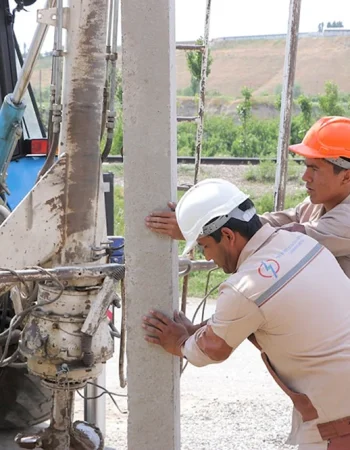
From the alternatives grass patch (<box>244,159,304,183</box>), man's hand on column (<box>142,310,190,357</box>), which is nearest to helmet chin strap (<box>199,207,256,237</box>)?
man's hand on column (<box>142,310,190,357</box>)

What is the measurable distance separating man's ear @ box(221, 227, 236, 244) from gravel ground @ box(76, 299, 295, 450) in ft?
8.55

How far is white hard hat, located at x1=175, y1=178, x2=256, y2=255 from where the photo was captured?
281 cm

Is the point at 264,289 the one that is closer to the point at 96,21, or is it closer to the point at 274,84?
the point at 96,21

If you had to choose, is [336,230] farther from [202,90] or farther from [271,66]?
[271,66]

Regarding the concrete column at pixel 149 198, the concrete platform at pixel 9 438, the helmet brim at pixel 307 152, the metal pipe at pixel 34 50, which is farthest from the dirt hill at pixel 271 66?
the concrete column at pixel 149 198

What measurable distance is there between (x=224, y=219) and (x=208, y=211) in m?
0.06

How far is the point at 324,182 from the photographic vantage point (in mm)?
3471

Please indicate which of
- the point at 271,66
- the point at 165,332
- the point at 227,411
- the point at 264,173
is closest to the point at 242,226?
the point at 165,332

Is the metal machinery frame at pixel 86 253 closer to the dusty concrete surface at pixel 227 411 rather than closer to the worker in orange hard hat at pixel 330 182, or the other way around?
the worker in orange hard hat at pixel 330 182

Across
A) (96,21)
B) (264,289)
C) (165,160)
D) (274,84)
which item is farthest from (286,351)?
(274,84)

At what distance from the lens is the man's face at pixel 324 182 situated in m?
3.46

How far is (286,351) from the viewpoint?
9.34ft

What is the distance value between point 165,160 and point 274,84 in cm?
5297

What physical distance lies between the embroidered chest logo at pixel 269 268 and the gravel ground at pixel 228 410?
2.65 metres
